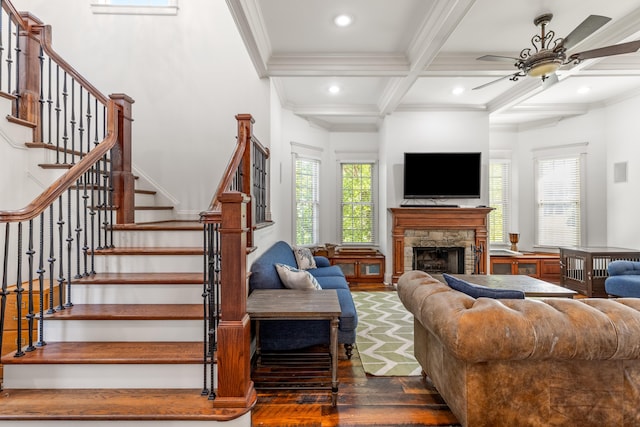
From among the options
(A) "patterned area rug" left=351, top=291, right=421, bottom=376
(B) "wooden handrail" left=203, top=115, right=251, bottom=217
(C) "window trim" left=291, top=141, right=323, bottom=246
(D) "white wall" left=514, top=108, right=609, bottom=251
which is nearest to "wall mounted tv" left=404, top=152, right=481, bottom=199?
(D) "white wall" left=514, top=108, right=609, bottom=251

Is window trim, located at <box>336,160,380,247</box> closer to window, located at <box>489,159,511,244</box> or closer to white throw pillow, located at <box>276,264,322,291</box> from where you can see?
window, located at <box>489,159,511,244</box>

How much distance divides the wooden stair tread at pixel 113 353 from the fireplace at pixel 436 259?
4547mm

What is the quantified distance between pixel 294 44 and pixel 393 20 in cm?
114

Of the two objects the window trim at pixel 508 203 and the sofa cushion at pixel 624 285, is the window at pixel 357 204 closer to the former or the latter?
the window trim at pixel 508 203

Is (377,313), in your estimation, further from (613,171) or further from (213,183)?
(613,171)

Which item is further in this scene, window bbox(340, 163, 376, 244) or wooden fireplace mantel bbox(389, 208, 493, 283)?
window bbox(340, 163, 376, 244)

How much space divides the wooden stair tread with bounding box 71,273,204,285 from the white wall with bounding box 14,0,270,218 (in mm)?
2066

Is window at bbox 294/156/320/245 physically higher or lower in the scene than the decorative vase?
higher

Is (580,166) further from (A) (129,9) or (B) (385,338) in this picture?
(A) (129,9)

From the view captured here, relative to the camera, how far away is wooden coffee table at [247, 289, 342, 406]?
7.61ft

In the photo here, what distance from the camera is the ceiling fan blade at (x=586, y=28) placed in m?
2.54

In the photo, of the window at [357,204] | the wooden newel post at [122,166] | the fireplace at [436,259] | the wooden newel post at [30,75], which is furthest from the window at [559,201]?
the wooden newel post at [30,75]

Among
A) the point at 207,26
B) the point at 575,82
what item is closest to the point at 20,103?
the point at 207,26

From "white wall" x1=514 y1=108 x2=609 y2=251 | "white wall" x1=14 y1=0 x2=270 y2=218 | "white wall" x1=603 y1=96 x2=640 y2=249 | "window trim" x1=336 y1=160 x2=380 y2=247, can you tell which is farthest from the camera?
"window trim" x1=336 y1=160 x2=380 y2=247
